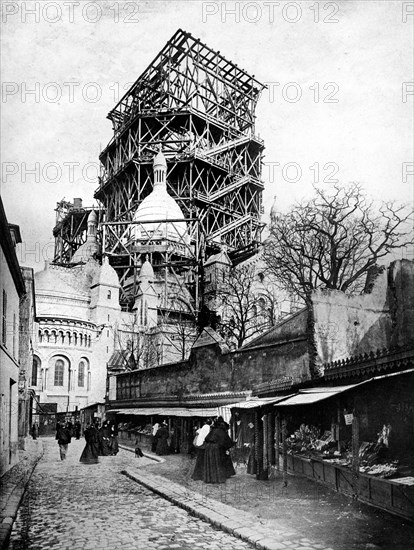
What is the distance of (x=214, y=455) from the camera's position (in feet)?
46.6

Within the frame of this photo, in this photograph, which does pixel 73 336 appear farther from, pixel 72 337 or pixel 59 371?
pixel 59 371

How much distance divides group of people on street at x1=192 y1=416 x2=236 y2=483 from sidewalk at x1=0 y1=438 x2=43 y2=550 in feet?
14.2

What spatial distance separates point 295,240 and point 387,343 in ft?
46.5

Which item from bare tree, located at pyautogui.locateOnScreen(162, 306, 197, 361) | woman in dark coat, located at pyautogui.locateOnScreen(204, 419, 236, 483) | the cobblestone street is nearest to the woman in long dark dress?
the cobblestone street

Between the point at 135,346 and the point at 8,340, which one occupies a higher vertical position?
the point at 135,346

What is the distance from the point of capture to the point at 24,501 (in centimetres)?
1207

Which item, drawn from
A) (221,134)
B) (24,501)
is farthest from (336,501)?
(221,134)

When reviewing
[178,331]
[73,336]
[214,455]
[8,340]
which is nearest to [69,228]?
[73,336]

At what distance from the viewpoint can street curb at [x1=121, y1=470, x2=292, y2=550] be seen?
796 centimetres

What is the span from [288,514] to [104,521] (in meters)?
3.09

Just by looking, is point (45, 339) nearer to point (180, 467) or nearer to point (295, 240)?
point (295, 240)

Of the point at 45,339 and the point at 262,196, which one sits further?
the point at 262,196

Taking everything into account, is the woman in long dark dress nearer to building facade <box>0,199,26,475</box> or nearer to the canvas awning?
building facade <box>0,199,26,475</box>

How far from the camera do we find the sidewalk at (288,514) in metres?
7.81
